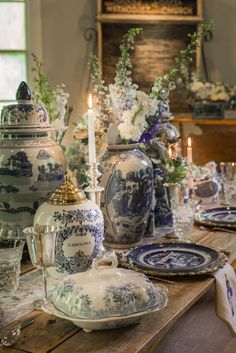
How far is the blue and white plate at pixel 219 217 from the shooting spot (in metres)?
1.84

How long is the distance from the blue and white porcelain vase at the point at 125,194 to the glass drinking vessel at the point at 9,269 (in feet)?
1.30

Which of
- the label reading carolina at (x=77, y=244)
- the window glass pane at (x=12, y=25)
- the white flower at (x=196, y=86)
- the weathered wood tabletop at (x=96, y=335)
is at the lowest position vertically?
the weathered wood tabletop at (x=96, y=335)

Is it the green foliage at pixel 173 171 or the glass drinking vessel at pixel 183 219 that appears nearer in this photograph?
the glass drinking vessel at pixel 183 219

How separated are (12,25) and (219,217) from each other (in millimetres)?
2543

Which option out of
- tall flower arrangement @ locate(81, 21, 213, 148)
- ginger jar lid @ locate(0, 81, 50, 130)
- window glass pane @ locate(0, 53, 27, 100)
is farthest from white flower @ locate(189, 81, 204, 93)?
ginger jar lid @ locate(0, 81, 50, 130)

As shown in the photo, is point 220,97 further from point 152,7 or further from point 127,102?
point 127,102

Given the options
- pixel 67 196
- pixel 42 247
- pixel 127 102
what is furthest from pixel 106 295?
pixel 127 102

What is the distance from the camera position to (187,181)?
6.51 ft

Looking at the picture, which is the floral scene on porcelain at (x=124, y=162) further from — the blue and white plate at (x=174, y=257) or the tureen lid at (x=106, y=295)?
the tureen lid at (x=106, y=295)

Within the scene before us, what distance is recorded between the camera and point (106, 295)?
111cm

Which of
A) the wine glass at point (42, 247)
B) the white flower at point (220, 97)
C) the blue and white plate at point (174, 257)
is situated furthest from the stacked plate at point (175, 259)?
the white flower at point (220, 97)

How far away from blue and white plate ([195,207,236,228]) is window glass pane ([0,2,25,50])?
2.42 metres

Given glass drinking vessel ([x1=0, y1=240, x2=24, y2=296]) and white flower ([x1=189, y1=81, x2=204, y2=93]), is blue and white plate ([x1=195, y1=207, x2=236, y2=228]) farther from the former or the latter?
white flower ([x1=189, y1=81, x2=204, y2=93])

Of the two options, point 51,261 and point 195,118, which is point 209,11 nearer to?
point 195,118
